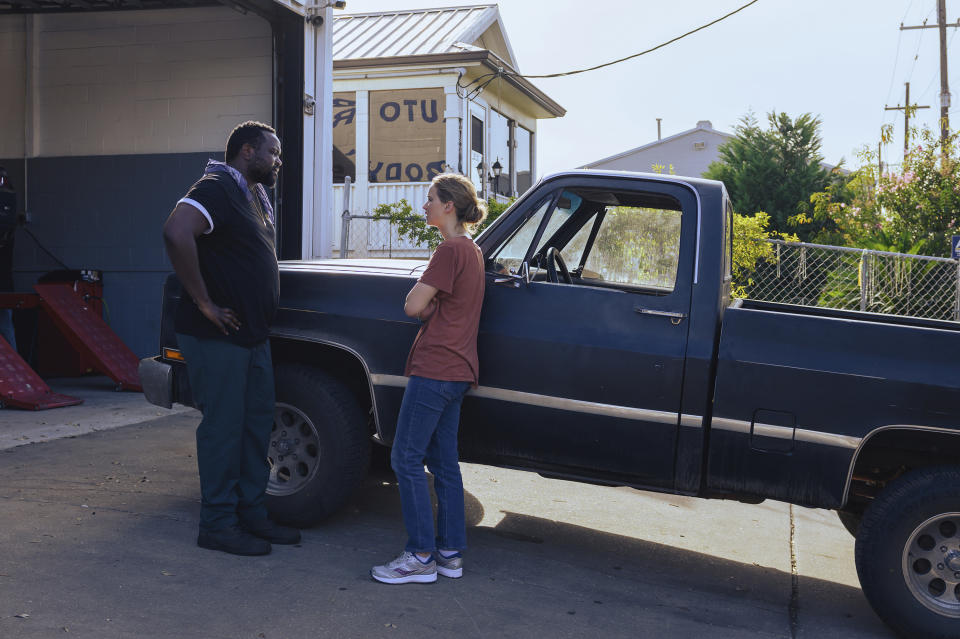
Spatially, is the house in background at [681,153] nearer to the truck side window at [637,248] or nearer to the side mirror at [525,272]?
the truck side window at [637,248]

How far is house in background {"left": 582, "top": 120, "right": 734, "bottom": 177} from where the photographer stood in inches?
1865

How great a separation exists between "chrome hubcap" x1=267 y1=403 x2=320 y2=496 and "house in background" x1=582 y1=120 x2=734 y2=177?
142ft

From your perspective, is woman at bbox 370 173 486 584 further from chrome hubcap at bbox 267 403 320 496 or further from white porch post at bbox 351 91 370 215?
white porch post at bbox 351 91 370 215

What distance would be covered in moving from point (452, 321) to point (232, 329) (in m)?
1.08

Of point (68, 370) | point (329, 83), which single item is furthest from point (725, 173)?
point (68, 370)

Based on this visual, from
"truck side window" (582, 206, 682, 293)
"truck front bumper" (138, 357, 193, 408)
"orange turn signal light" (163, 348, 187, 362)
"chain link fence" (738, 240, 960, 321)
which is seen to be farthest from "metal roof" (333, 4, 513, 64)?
"truck front bumper" (138, 357, 193, 408)

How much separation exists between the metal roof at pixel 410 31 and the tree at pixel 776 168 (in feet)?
26.5

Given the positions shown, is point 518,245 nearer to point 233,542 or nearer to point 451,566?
point 451,566

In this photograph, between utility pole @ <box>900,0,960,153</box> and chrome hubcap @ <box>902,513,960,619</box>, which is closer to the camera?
chrome hubcap @ <box>902,513,960,619</box>

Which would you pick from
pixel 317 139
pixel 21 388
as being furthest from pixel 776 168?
pixel 21 388

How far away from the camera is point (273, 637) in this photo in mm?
3604

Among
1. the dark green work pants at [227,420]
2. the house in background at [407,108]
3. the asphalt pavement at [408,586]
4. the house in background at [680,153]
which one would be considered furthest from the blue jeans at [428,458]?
the house in background at [680,153]

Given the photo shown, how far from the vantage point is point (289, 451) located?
497cm

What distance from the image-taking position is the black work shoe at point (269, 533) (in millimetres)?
4730
